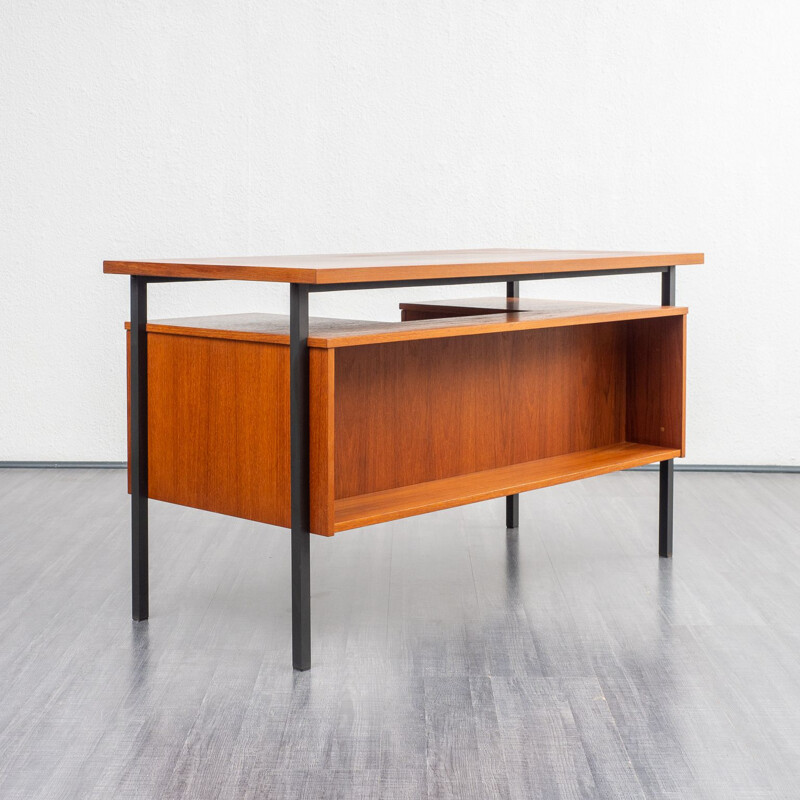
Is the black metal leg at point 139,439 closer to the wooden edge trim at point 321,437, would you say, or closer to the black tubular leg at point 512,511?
the wooden edge trim at point 321,437

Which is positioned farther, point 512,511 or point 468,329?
point 512,511

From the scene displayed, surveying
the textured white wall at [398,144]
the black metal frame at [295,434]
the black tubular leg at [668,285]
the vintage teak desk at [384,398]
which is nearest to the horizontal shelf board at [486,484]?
the vintage teak desk at [384,398]

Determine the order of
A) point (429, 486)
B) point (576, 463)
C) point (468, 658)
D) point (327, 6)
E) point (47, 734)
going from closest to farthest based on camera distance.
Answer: point (47, 734) < point (468, 658) < point (429, 486) < point (576, 463) < point (327, 6)

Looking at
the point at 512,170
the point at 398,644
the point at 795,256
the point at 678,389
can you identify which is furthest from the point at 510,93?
the point at 398,644

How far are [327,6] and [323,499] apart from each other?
2932 millimetres

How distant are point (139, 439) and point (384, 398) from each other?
0.58 meters

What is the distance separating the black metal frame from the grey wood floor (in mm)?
104

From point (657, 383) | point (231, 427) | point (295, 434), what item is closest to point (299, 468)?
point (295, 434)

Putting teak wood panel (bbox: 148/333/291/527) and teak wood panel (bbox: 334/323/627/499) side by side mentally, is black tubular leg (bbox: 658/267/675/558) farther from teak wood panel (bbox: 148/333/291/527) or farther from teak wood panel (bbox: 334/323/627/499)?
teak wood panel (bbox: 148/333/291/527)

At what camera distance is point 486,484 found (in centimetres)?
278

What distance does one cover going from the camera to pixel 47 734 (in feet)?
6.77

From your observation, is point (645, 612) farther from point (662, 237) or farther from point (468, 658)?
point (662, 237)

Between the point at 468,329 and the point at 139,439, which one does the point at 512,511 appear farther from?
the point at 139,439

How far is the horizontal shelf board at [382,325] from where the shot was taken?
7.67 feet
